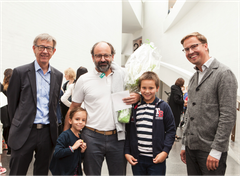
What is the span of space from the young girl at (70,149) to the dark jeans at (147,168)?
0.59 m

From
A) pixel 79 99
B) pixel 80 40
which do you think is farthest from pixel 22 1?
pixel 79 99

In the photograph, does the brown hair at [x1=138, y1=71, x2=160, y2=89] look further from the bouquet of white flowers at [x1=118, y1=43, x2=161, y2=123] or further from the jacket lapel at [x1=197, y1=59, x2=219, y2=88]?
the jacket lapel at [x1=197, y1=59, x2=219, y2=88]

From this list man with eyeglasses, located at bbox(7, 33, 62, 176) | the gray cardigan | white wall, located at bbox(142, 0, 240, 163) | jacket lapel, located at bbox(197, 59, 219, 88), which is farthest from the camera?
white wall, located at bbox(142, 0, 240, 163)

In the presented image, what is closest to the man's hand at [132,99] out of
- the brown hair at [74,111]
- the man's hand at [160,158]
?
the brown hair at [74,111]

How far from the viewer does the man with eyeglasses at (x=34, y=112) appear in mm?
Result: 1931

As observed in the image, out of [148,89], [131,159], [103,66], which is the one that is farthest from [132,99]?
[131,159]

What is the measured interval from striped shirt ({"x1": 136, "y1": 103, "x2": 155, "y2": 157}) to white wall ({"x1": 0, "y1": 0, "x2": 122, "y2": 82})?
368 centimetres

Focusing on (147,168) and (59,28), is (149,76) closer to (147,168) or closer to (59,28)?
(147,168)

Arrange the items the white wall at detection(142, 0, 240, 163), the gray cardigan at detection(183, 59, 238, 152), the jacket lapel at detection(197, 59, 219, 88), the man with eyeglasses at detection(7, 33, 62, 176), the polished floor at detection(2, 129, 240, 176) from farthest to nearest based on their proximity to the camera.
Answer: the white wall at detection(142, 0, 240, 163) → the polished floor at detection(2, 129, 240, 176) → the man with eyeglasses at detection(7, 33, 62, 176) → the jacket lapel at detection(197, 59, 219, 88) → the gray cardigan at detection(183, 59, 238, 152)

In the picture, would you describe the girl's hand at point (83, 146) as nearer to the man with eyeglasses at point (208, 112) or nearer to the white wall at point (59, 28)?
the man with eyeglasses at point (208, 112)

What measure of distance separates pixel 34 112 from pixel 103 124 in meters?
0.73

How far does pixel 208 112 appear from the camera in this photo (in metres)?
1.66

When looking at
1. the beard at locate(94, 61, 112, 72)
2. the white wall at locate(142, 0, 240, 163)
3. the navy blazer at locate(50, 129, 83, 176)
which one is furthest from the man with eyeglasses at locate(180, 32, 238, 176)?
the white wall at locate(142, 0, 240, 163)

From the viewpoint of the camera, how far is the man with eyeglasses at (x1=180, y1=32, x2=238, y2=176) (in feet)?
5.09
